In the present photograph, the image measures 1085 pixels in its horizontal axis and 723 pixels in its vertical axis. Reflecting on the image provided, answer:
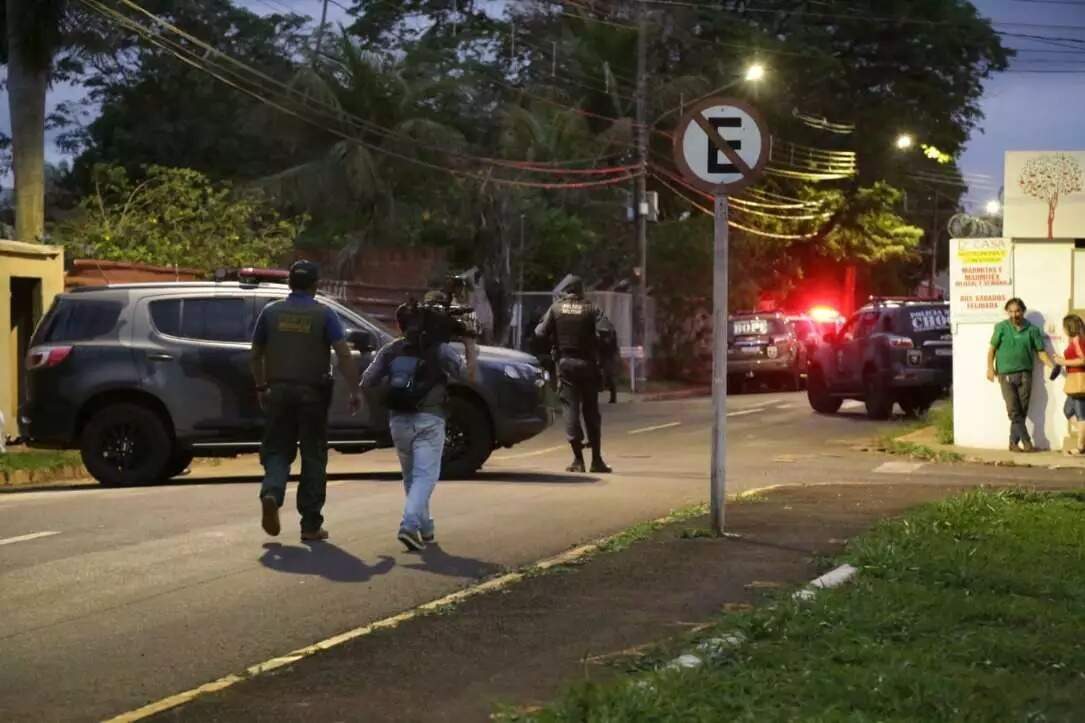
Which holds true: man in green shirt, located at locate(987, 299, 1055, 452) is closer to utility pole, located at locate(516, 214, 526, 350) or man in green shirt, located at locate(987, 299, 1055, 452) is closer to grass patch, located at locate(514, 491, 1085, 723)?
grass patch, located at locate(514, 491, 1085, 723)

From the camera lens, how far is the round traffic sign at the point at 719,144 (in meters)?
10.4

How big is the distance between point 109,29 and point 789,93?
72.1 feet

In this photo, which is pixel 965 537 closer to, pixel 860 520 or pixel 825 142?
pixel 860 520

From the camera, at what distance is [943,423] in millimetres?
21578

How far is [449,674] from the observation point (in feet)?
22.3

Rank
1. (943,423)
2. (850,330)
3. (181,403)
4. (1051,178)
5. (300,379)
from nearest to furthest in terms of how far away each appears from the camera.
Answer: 1. (300,379)
2. (181,403)
3. (1051,178)
4. (943,423)
5. (850,330)

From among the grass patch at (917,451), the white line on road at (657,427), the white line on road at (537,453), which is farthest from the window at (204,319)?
the white line on road at (657,427)

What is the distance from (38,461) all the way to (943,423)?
10.9 metres

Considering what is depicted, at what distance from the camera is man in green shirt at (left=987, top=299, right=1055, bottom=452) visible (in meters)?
19.1

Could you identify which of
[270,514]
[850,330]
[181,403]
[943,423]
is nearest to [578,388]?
[181,403]

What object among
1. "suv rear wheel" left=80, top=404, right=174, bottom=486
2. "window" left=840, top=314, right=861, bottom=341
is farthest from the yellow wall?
"window" left=840, top=314, right=861, bottom=341

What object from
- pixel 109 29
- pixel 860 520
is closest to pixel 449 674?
pixel 860 520

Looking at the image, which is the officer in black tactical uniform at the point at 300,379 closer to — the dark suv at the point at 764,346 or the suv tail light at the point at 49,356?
the suv tail light at the point at 49,356

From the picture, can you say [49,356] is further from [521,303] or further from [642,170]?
[642,170]
